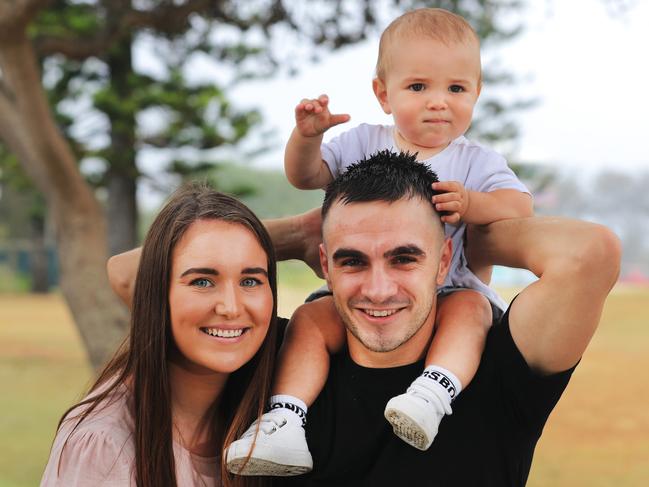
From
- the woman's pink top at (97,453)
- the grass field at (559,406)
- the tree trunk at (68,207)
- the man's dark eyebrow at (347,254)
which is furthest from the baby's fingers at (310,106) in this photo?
the tree trunk at (68,207)

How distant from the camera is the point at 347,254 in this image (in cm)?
188

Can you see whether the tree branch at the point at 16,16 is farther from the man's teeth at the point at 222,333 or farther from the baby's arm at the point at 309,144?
the man's teeth at the point at 222,333

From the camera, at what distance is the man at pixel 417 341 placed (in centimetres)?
183

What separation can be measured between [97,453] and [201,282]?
426 millimetres

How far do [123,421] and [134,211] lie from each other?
960cm

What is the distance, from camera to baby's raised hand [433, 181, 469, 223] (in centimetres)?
191

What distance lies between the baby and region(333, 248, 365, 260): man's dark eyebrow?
130mm

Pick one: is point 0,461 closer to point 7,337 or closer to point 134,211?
point 134,211

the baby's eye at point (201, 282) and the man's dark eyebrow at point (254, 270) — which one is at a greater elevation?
the man's dark eyebrow at point (254, 270)

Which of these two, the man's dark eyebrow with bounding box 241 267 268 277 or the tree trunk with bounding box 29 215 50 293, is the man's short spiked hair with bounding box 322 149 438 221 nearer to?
the man's dark eyebrow with bounding box 241 267 268 277

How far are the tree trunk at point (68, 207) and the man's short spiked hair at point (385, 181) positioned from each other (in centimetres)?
537

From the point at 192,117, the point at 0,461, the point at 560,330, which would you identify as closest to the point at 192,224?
the point at 560,330

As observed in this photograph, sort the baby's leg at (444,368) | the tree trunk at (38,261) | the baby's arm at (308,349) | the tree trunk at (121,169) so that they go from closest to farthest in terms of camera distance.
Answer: the baby's leg at (444,368), the baby's arm at (308,349), the tree trunk at (121,169), the tree trunk at (38,261)

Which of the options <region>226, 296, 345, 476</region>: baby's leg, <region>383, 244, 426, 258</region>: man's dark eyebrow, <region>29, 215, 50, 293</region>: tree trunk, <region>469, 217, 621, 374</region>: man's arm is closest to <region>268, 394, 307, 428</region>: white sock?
<region>226, 296, 345, 476</region>: baby's leg
